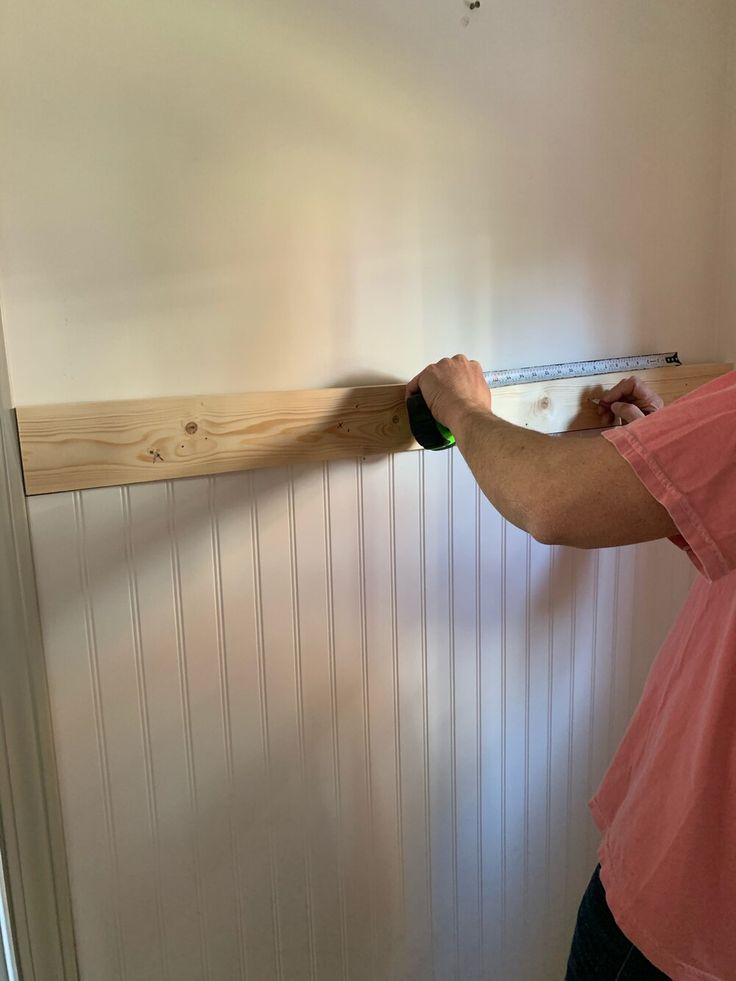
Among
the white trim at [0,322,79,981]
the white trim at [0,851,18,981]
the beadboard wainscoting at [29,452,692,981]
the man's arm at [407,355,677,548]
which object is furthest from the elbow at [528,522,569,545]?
the white trim at [0,851,18,981]

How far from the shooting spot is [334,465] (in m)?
1.18

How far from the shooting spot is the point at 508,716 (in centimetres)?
143

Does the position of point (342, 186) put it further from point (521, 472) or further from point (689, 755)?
point (689, 755)

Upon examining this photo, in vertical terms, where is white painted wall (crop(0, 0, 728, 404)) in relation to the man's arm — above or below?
above

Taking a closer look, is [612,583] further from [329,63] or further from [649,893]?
[329,63]

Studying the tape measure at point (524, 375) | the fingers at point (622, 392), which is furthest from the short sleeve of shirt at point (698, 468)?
the fingers at point (622, 392)

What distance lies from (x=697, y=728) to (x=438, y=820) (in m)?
0.70

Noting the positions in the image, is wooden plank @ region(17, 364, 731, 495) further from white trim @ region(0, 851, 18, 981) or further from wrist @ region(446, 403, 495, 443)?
white trim @ region(0, 851, 18, 981)

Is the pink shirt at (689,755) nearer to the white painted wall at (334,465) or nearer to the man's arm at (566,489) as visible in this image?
the man's arm at (566,489)

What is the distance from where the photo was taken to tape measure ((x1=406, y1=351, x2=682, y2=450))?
1.14m

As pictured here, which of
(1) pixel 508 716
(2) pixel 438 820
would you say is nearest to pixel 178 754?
(2) pixel 438 820

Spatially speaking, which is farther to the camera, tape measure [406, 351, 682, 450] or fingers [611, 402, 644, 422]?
fingers [611, 402, 644, 422]

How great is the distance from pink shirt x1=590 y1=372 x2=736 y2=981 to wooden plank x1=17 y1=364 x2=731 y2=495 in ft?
1.68

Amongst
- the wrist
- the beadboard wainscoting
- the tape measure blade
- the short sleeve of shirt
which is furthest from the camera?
the tape measure blade
